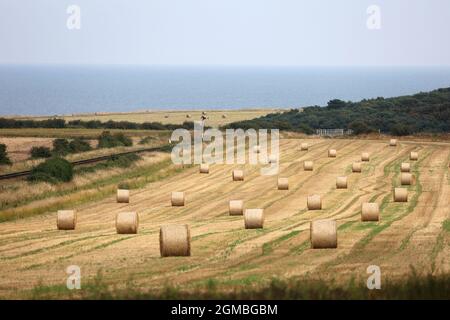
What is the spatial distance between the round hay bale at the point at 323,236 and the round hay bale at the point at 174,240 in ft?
11.0

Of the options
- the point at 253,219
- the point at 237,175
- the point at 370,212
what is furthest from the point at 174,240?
the point at 237,175

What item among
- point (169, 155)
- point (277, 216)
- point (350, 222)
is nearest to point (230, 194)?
point (277, 216)

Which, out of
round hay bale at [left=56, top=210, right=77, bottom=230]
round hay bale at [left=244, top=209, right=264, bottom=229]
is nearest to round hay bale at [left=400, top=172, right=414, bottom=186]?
round hay bale at [left=244, top=209, right=264, bottom=229]

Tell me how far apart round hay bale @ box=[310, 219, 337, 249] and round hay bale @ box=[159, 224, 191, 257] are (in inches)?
132

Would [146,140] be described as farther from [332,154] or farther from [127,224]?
[127,224]

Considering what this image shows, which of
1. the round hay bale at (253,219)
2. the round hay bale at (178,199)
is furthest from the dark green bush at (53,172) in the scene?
the round hay bale at (253,219)

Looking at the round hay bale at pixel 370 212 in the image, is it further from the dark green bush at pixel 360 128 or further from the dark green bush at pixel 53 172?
the dark green bush at pixel 360 128

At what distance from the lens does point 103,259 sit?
80.5 feet

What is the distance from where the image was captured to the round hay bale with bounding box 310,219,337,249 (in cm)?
2505

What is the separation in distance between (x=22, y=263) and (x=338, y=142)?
5231 cm

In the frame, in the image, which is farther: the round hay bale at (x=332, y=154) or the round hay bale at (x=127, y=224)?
the round hay bale at (x=332, y=154)

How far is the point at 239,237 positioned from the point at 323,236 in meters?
Result: 3.95

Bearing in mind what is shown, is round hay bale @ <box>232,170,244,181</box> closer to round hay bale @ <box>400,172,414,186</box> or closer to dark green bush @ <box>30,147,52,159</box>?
round hay bale @ <box>400,172,414,186</box>

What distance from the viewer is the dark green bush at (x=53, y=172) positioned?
44.0 meters
